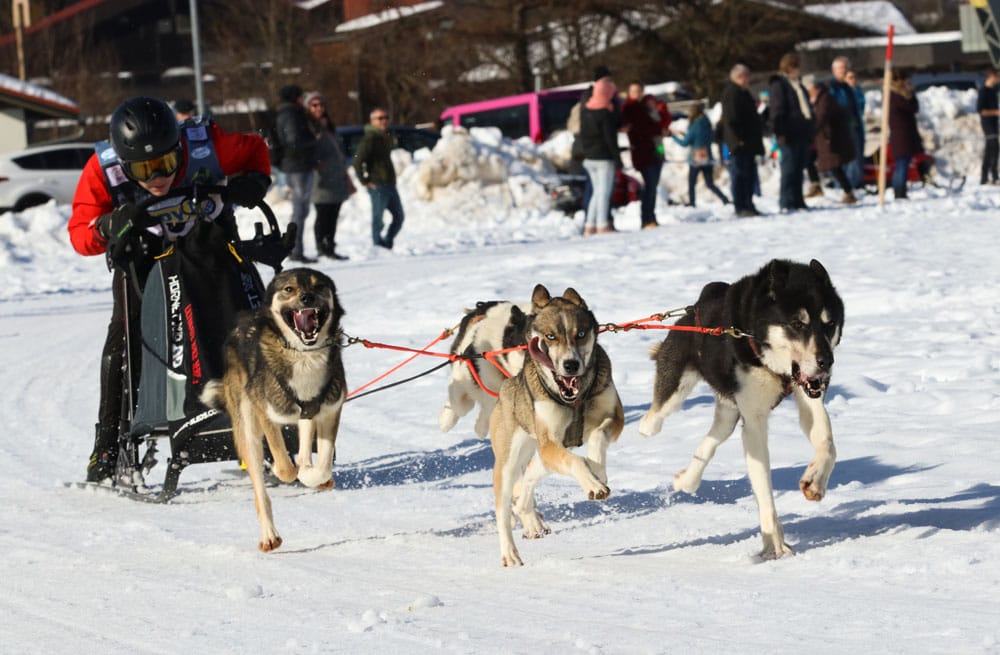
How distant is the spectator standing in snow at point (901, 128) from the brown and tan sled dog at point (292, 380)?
13.3 metres

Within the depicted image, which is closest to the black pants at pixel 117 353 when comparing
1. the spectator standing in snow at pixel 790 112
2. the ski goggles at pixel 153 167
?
the ski goggles at pixel 153 167

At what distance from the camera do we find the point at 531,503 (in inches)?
193

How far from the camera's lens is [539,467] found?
4.67 metres

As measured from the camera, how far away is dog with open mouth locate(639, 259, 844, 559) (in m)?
4.27

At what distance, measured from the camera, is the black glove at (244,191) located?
550 centimetres

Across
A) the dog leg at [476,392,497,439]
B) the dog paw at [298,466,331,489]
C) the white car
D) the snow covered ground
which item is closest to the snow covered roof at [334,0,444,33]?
the white car

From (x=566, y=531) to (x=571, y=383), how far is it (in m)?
0.80

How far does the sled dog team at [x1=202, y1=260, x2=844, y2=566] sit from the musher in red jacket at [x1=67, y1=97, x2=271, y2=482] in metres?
0.60

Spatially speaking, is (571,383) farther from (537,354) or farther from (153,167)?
(153,167)

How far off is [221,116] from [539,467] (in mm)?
34680

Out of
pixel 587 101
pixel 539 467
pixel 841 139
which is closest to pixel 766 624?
A: pixel 539 467

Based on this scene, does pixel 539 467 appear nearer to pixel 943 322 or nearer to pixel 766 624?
pixel 766 624

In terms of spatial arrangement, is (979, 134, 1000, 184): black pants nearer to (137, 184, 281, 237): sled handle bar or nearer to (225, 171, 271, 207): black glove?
(225, 171, 271, 207): black glove

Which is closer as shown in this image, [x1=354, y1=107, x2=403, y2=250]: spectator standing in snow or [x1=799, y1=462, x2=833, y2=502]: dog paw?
[x1=799, y1=462, x2=833, y2=502]: dog paw
